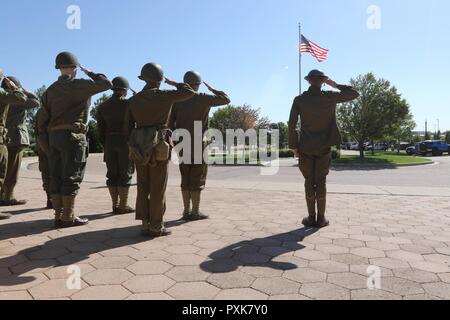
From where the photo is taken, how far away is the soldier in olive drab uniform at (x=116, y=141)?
5855mm

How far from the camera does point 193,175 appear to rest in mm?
5445

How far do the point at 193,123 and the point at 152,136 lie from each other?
119cm

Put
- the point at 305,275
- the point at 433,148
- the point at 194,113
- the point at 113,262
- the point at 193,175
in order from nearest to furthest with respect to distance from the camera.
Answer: the point at 305,275 → the point at 113,262 → the point at 194,113 → the point at 193,175 → the point at 433,148

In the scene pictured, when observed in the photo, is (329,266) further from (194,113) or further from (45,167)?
(45,167)

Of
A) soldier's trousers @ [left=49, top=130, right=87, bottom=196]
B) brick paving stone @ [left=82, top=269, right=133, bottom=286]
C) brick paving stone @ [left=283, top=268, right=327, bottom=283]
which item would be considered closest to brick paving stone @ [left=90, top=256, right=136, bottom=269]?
brick paving stone @ [left=82, top=269, right=133, bottom=286]

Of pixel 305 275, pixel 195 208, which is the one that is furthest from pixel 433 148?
pixel 305 275

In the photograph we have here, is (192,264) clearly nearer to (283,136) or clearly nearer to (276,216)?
(276,216)

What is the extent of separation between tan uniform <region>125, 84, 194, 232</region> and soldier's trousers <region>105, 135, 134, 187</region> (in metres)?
1.48

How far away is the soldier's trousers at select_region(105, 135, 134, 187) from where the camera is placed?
19.3 feet

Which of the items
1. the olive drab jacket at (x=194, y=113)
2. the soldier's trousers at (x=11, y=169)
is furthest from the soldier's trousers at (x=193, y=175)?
the soldier's trousers at (x=11, y=169)

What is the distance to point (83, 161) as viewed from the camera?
494 centimetres

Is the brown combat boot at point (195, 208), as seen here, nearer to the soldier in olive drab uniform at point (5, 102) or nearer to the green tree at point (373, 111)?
the soldier in olive drab uniform at point (5, 102)

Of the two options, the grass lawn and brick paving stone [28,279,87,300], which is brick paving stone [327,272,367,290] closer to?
brick paving stone [28,279,87,300]

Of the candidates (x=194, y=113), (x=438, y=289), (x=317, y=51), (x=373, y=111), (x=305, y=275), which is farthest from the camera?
(x=373, y=111)
